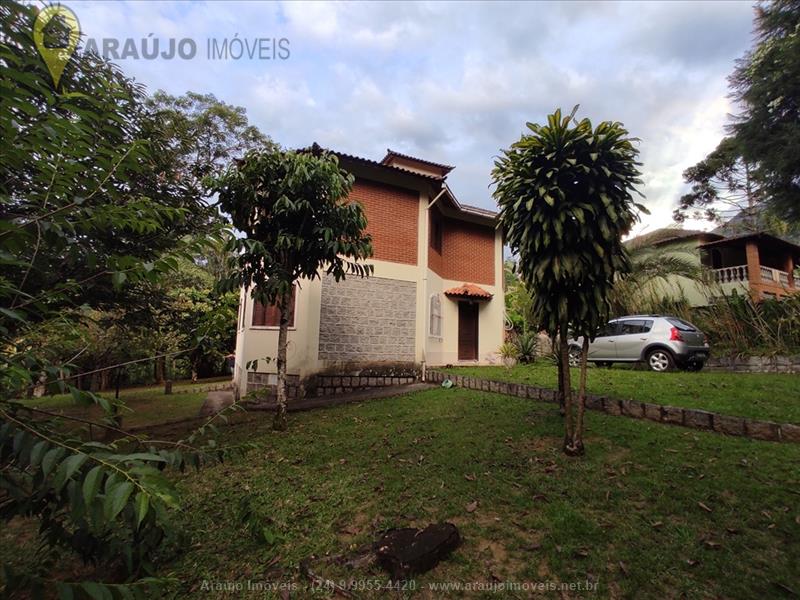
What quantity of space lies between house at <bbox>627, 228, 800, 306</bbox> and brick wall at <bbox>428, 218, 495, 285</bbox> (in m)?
7.24

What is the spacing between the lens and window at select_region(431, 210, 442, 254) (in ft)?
43.7

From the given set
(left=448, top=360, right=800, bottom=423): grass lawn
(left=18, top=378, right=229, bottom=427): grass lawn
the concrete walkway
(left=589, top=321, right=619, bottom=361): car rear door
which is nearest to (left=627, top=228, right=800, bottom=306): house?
(left=589, top=321, right=619, bottom=361): car rear door

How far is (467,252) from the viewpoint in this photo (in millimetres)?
14727

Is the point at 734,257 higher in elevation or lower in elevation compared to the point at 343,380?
higher

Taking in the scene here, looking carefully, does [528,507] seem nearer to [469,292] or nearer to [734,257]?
[469,292]

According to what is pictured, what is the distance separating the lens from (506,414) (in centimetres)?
687

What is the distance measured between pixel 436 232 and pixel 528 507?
11.0m

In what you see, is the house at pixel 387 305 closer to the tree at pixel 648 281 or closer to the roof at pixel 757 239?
the tree at pixel 648 281

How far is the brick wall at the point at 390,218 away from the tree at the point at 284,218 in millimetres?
4293

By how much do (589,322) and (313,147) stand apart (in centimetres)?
706

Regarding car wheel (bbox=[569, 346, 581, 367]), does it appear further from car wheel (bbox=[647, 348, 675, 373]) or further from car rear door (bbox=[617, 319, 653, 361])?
car wheel (bbox=[647, 348, 675, 373])

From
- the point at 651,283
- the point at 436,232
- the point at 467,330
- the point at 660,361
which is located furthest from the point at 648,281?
the point at 436,232

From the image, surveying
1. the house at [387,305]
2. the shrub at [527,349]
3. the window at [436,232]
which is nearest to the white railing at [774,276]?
the shrub at [527,349]

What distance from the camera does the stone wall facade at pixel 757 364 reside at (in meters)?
9.87
